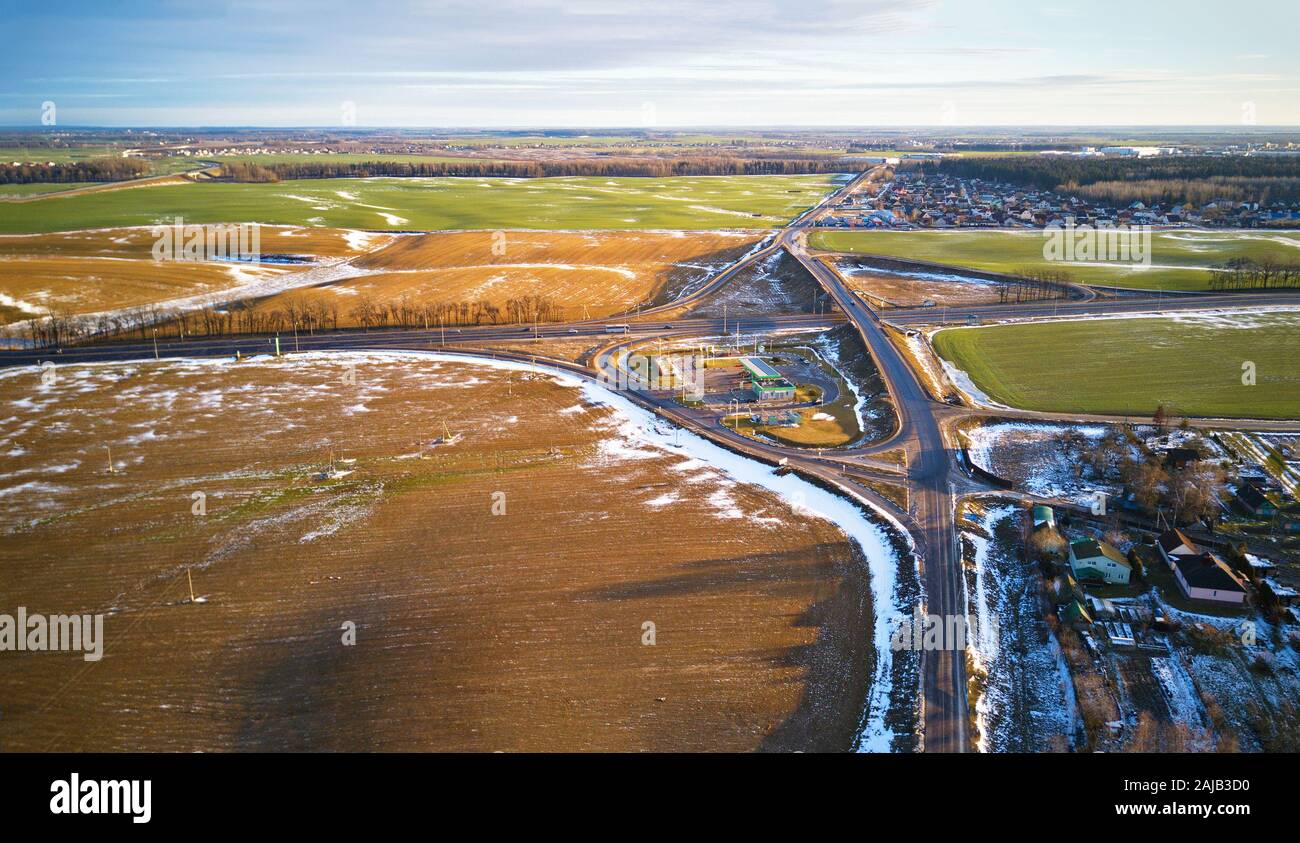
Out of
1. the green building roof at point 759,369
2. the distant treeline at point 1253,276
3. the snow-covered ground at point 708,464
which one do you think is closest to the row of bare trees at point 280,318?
the snow-covered ground at point 708,464

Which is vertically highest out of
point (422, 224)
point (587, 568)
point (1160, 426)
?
point (422, 224)

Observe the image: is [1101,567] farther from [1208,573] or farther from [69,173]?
[69,173]

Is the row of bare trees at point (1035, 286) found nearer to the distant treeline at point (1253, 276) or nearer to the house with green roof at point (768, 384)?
the distant treeline at point (1253, 276)

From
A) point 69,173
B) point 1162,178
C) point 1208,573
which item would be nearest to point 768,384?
point 1208,573

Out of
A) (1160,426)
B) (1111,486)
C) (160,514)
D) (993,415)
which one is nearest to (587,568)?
(160,514)
